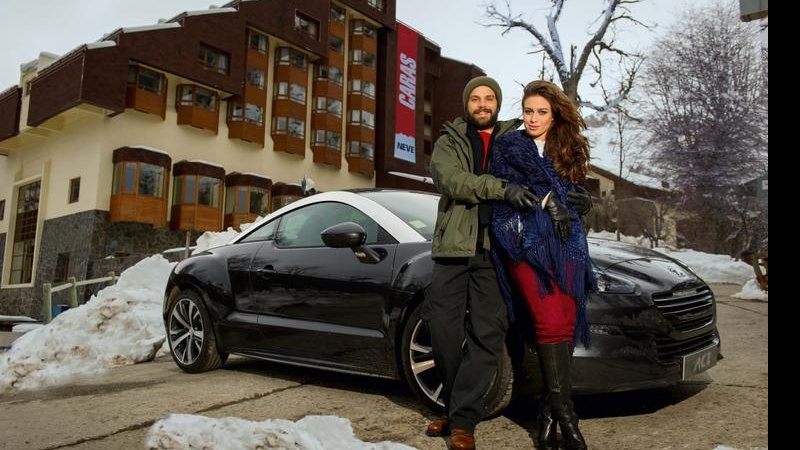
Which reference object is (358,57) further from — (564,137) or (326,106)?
(564,137)

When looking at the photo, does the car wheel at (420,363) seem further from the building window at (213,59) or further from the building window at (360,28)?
the building window at (360,28)

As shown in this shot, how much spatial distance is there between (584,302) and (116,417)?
3027mm

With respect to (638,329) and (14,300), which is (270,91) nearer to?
(14,300)

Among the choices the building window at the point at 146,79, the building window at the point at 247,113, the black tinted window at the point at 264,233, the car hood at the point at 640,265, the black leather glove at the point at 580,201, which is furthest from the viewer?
the building window at the point at 247,113

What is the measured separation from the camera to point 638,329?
3.33 meters

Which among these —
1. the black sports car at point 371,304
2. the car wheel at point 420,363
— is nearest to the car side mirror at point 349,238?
the black sports car at point 371,304

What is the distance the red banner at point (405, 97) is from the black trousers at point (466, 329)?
120 feet

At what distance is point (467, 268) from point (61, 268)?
2773 centimetres

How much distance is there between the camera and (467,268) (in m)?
3.27

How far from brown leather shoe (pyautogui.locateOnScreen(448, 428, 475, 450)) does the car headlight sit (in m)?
1.03

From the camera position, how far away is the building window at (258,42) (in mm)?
31766
